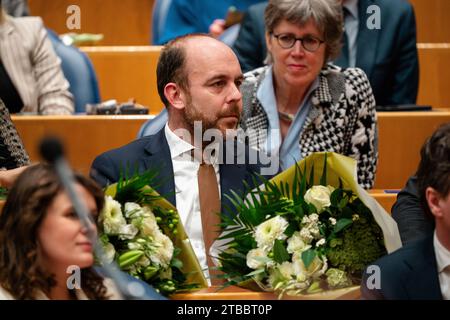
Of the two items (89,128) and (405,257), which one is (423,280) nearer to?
(405,257)

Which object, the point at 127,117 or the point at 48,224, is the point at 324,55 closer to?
the point at 127,117

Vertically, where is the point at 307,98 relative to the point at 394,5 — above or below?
below

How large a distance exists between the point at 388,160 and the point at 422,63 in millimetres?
707

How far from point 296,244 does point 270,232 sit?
0.14 ft

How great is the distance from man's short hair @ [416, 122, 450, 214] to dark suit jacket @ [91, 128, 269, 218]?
361mm

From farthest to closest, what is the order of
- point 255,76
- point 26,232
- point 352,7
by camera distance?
point 352,7, point 255,76, point 26,232

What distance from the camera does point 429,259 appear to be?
52.3 inches

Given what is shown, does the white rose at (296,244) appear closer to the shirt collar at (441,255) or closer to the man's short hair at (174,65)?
the shirt collar at (441,255)

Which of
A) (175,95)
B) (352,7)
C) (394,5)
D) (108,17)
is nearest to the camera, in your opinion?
(175,95)

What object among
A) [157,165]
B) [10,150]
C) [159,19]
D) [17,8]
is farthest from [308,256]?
[17,8]

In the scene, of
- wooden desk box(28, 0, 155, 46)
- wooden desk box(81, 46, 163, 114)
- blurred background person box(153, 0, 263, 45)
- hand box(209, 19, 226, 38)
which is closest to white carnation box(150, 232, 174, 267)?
wooden desk box(81, 46, 163, 114)

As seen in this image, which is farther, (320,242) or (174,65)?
(174,65)

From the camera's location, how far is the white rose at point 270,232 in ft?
4.66

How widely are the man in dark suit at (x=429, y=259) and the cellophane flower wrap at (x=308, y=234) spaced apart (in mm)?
46
